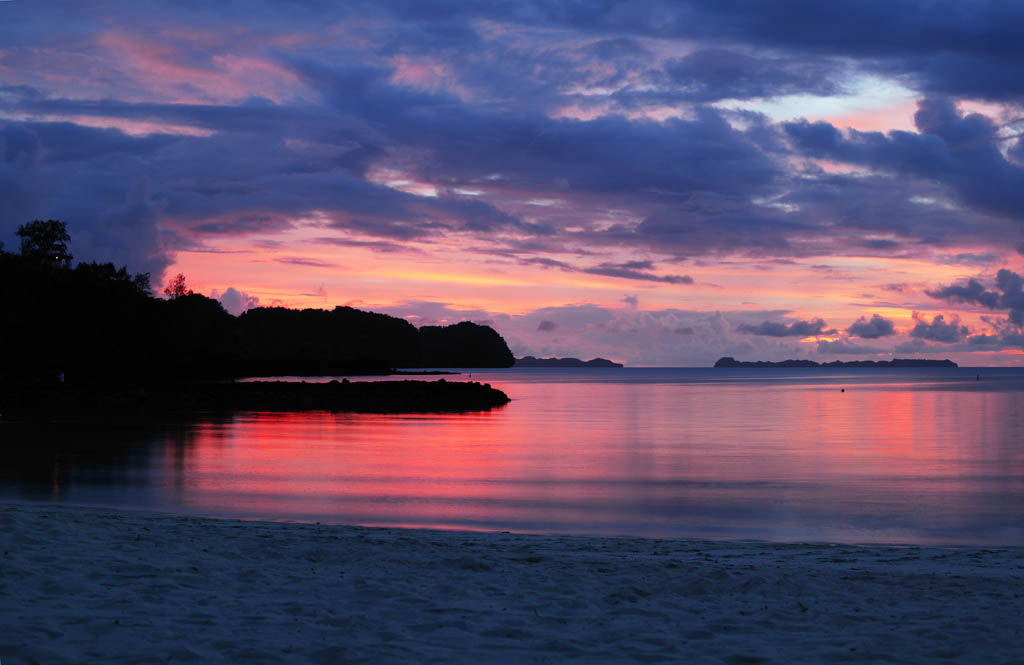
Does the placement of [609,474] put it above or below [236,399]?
below

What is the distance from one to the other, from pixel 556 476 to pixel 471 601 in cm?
1658

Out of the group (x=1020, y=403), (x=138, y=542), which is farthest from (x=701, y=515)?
(x=1020, y=403)

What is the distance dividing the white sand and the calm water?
4.79m

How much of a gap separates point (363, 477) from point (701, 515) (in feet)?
32.3

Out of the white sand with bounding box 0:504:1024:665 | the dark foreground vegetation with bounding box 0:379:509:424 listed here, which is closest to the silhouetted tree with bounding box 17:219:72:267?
the dark foreground vegetation with bounding box 0:379:509:424

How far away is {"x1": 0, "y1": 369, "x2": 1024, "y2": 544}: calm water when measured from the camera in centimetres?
1772

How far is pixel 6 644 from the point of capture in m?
6.87

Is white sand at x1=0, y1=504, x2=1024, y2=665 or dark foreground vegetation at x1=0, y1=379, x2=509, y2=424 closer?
white sand at x1=0, y1=504, x2=1024, y2=665

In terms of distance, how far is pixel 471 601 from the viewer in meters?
9.12

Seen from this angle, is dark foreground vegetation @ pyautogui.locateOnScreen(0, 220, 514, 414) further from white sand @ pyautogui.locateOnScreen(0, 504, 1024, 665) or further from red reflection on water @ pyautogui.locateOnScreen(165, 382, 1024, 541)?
white sand @ pyautogui.locateOnScreen(0, 504, 1024, 665)

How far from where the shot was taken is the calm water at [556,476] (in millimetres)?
17719

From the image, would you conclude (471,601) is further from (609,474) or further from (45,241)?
(45,241)

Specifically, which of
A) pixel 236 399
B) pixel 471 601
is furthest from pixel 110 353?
pixel 471 601

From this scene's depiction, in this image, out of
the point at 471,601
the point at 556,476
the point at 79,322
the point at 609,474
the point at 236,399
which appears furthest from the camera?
the point at 79,322
